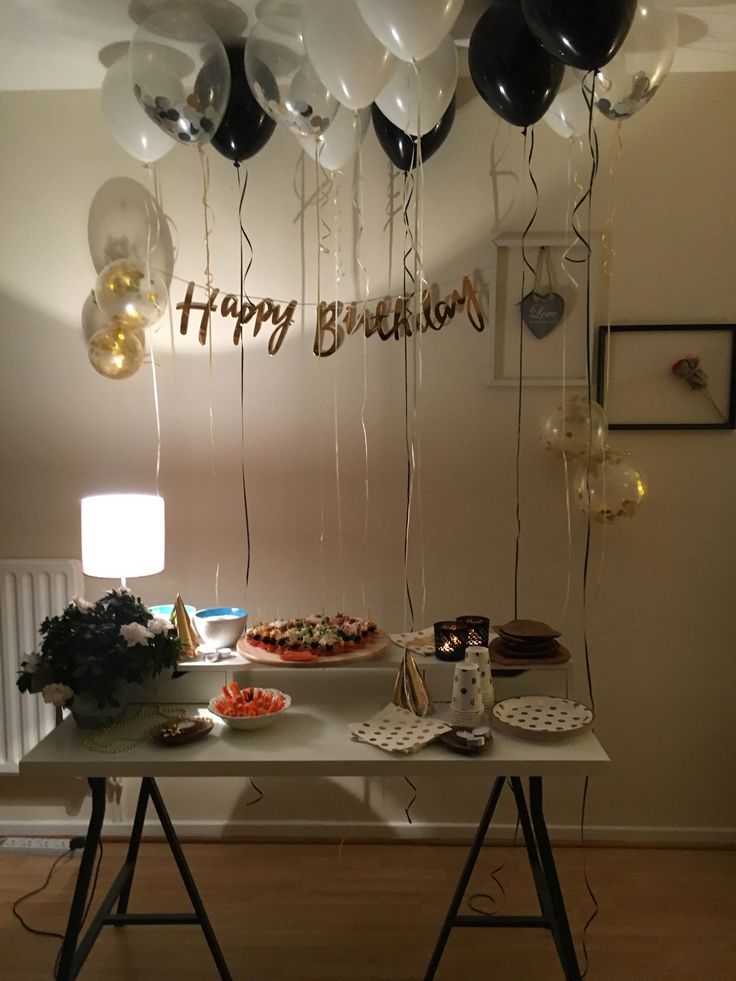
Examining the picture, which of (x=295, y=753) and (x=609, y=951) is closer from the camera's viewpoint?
(x=295, y=753)

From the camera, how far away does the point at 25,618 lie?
7.38ft

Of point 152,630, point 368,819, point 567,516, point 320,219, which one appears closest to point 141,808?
point 152,630

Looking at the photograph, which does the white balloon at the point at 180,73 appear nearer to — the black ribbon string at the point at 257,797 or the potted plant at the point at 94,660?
the potted plant at the point at 94,660

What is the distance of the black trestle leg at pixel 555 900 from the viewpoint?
1.49m

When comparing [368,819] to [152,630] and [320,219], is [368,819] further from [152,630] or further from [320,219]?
[320,219]

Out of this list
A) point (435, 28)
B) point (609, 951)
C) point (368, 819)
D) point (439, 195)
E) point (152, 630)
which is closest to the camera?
Result: point (435, 28)

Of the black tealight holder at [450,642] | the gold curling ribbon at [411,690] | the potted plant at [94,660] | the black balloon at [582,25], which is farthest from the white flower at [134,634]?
the black balloon at [582,25]

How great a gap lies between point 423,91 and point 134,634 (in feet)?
4.60

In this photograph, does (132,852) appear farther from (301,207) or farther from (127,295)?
(301,207)

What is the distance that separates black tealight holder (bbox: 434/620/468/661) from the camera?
1795mm

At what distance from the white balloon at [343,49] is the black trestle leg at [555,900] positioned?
148 cm

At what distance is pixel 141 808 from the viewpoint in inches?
73.0

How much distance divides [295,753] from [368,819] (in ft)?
3.06

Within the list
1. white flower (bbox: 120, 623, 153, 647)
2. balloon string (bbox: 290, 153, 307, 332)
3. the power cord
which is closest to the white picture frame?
balloon string (bbox: 290, 153, 307, 332)
